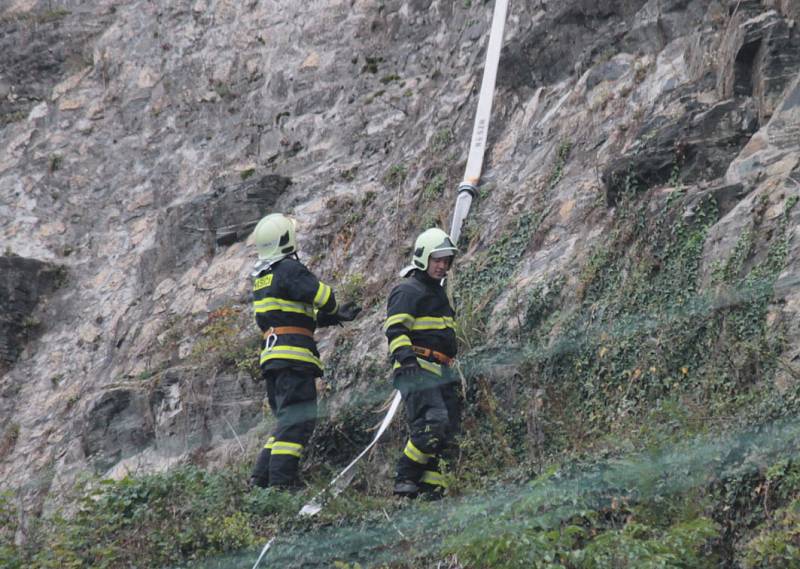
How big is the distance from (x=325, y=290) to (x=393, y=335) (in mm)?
727

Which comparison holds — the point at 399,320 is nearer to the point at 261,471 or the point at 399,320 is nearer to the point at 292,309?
the point at 292,309

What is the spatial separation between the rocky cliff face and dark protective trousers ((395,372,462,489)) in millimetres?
1148

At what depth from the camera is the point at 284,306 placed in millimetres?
9844

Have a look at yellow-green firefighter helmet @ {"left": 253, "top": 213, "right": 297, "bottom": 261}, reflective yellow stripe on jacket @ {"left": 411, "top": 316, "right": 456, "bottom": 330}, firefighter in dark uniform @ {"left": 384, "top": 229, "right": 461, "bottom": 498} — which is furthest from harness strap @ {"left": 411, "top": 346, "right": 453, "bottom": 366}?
yellow-green firefighter helmet @ {"left": 253, "top": 213, "right": 297, "bottom": 261}

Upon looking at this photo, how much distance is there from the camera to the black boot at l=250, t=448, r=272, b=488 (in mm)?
9680

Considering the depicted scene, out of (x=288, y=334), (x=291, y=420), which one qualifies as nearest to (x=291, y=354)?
(x=288, y=334)

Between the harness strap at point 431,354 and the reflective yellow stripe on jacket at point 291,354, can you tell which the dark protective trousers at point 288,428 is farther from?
the harness strap at point 431,354

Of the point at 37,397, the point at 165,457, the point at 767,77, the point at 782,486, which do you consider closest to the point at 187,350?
the point at 165,457

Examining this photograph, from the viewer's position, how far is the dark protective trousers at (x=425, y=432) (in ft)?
29.9

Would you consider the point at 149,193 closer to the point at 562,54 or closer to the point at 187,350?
the point at 187,350

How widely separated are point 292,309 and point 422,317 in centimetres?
108

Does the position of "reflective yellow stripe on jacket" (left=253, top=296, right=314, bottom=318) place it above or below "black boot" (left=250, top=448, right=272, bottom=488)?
above

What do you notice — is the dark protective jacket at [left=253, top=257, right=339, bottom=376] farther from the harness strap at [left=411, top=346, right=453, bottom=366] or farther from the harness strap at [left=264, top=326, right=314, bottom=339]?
the harness strap at [left=411, top=346, right=453, bottom=366]

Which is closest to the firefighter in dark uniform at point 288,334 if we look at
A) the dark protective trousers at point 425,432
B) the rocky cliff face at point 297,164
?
the dark protective trousers at point 425,432
